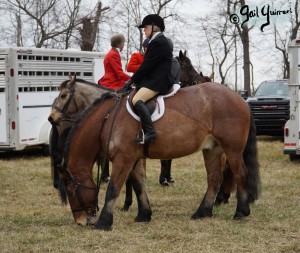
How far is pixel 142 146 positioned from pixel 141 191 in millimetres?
806

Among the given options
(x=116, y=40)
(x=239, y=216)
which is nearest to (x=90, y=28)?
(x=116, y=40)

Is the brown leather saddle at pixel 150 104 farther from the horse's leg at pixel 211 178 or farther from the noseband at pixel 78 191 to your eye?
the horse's leg at pixel 211 178

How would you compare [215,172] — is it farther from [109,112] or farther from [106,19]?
[106,19]

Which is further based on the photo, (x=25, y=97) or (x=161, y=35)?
(x=25, y=97)

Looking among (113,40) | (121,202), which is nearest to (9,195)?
(121,202)

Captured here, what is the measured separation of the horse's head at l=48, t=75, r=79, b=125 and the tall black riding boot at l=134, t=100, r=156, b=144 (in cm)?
144

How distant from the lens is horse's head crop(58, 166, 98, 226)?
7.03 metres

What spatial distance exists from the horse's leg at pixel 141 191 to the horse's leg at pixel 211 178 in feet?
2.08

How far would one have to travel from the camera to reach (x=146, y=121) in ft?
22.9

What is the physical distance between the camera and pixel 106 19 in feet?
112

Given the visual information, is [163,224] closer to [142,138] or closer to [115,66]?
[142,138]

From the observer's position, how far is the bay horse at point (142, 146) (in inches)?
278

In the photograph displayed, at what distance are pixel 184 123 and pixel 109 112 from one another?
0.89 m

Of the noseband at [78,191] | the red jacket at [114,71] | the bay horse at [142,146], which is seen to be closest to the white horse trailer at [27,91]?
the red jacket at [114,71]
